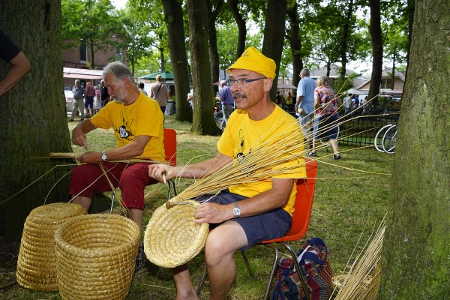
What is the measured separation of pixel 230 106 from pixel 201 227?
374 inches

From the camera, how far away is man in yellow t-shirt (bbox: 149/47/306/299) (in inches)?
84.1

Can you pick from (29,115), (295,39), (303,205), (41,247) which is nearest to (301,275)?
(303,205)

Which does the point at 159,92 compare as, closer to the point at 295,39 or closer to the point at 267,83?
the point at 295,39

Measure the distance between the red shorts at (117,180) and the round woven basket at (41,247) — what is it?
0.38 meters

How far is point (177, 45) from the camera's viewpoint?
13.5 m

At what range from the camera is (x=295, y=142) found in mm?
2232

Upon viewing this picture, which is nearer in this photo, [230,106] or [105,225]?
[105,225]

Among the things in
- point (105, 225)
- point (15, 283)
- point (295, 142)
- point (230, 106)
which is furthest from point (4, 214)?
point (230, 106)

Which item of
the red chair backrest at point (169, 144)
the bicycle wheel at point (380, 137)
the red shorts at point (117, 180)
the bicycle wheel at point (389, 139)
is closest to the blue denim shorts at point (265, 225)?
the red shorts at point (117, 180)

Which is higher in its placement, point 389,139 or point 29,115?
point 29,115

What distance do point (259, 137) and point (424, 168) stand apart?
1.08 m

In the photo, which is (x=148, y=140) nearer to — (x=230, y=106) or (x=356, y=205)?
(x=356, y=205)

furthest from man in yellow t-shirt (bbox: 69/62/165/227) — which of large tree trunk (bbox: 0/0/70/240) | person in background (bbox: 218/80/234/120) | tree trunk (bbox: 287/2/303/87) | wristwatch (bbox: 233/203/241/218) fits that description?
tree trunk (bbox: 287/2/303/87)

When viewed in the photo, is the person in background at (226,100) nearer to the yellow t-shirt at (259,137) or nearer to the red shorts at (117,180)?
the red shorts at (117,180)
